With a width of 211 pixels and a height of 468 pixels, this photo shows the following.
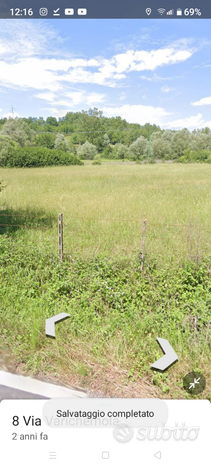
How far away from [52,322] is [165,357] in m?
1.50

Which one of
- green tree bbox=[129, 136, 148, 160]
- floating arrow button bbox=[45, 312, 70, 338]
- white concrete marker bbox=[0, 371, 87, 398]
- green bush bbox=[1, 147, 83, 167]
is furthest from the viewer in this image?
green tree bbox=[129, 136, 148, 160]

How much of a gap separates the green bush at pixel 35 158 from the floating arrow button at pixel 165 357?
38.8m

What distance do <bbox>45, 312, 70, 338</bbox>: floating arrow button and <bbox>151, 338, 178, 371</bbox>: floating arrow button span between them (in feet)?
4.25

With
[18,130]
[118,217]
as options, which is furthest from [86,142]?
[118,217]

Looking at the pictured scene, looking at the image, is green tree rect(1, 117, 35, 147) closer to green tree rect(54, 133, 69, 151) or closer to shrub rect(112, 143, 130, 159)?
green tree rect(54, 133, 69, 151)

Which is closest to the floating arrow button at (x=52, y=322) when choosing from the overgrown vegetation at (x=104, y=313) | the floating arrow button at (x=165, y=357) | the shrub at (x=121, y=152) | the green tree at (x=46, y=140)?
the overgrown vegetation at (x=104, y=313)

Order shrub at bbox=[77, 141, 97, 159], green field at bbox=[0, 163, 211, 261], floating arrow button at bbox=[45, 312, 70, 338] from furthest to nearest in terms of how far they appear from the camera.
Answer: shrub at bbox=[77, 141, 97, 159] < green field at bbox=[0, 163, 211, 261] < floating arrow button at bbox=[45, 312, 70, 338]

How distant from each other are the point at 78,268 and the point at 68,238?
80.5 inches

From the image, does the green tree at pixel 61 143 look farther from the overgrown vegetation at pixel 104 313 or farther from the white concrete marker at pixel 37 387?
the white concrete marker at pixel 37 387

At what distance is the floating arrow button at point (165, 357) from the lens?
318 centimetres

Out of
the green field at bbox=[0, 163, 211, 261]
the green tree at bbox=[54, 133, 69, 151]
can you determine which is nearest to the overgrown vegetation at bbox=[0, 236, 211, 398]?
the green field at bbox=[0, 163, 211, 261]

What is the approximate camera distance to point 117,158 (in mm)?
57844

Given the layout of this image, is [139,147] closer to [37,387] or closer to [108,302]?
[108,302]

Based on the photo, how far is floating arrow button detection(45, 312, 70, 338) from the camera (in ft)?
12.1
